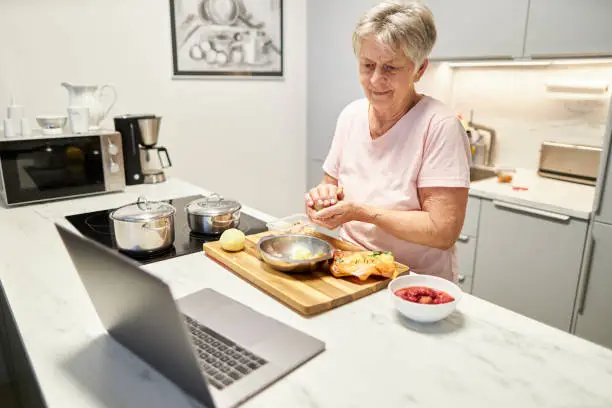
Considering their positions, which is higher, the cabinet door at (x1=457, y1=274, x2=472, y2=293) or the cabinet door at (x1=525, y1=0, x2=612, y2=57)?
the cabinet door at (x1=525, y1=0, x2=612, y2=57)

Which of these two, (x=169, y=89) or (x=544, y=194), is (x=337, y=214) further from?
(x=169, y=89)

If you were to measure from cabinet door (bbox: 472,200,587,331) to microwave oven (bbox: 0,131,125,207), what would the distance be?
1.79 meters

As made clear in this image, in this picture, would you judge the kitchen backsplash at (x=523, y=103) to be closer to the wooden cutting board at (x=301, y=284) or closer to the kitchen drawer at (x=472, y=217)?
the kitchen drawer at (x=472, y=217)

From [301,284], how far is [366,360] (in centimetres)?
31

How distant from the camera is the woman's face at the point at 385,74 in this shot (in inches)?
52.9

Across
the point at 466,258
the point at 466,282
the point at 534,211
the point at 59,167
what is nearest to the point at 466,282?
the point at 466,282

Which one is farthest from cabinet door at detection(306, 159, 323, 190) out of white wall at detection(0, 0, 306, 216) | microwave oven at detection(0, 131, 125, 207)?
microwave oven at detection(0, 131, 125, 207)

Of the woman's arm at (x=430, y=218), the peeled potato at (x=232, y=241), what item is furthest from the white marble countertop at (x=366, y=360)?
the woman's arm at (x=430, y=218)

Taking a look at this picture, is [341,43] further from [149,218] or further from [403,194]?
[149,218]

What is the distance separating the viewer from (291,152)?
3383mm

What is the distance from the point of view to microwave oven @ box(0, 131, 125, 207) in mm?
1877

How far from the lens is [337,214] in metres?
1.36

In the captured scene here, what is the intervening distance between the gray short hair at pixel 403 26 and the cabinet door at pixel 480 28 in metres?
1.14

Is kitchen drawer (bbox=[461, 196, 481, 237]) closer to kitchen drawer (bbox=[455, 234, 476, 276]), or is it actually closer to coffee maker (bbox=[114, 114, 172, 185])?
kitchen drawer (bbox=[455, 234, 476, 276])
